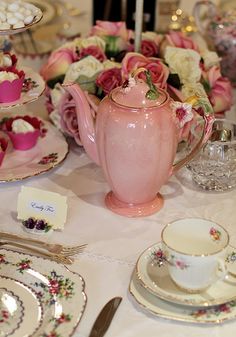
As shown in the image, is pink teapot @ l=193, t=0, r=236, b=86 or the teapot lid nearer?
the teapot lid

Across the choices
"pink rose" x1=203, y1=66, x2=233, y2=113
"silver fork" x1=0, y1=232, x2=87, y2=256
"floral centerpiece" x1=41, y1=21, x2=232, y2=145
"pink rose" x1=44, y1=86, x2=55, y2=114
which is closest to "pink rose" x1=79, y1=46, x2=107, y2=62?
"floral centerpiece" x1=41, y1=21, x2=232, y2=145

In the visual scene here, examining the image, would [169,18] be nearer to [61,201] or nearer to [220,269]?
[61,201]

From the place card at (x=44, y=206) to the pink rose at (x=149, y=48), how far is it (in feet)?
1.44

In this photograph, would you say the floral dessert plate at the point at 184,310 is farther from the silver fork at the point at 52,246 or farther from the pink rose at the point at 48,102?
the pink rose at the point at 48,102

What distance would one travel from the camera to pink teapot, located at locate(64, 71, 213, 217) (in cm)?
106

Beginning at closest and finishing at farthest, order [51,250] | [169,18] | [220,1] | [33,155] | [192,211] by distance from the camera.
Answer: [51,250]
[192,211]
[33,155]
[220,1]
[169,18]

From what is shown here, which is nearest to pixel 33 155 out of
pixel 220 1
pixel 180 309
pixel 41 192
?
pixel 41 192

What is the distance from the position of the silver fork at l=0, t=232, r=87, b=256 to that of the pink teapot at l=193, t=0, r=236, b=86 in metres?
0.72

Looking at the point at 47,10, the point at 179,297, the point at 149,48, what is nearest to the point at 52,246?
the point at 179,297

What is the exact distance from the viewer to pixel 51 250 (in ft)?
3.41

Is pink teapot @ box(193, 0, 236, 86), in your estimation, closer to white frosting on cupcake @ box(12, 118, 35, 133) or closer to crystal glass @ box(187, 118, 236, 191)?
crystal glass @ box(187, 118, 236, 191)

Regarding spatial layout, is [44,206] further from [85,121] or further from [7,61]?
[7,61]

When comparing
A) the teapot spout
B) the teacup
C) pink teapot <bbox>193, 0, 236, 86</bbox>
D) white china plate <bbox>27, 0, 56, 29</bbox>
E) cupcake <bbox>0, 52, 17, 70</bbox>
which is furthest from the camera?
white china plate <bbox>27, 0, 56, 29</bbox>

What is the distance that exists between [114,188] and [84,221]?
75 mm
